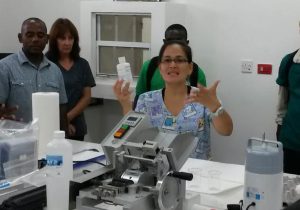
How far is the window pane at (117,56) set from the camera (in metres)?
3.85

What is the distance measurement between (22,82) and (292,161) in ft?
6.10

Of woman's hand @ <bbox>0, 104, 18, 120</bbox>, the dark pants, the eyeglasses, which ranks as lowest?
the dark pants

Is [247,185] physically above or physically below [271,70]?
below

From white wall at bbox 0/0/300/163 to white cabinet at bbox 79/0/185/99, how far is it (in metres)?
0.26

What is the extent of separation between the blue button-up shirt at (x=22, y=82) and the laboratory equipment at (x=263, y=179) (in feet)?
5.60

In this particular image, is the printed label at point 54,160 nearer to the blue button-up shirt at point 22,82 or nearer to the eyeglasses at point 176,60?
the eyeglasses at point 176,60

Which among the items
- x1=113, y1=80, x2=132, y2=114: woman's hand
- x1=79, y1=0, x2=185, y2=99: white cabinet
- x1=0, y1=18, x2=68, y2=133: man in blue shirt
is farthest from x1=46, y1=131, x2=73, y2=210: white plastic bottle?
x1=79, y1=0, x2=185, y2=99: white cabinet

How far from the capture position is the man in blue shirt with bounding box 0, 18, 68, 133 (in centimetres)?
276

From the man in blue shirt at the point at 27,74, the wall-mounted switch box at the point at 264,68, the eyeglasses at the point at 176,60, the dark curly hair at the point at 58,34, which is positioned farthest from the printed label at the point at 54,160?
the wall-mounted switch box at the point at 264,68

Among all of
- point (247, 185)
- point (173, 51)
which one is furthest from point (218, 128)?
point (247, 185)

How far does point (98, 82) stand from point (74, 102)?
18.3 inches

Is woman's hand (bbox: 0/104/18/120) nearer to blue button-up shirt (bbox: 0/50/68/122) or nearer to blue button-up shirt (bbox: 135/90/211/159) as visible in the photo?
Answer: blue button-up shirt (bbox: 0/50/68/122)

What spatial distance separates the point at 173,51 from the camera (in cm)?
233

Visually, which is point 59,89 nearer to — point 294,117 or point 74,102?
point 74,102
